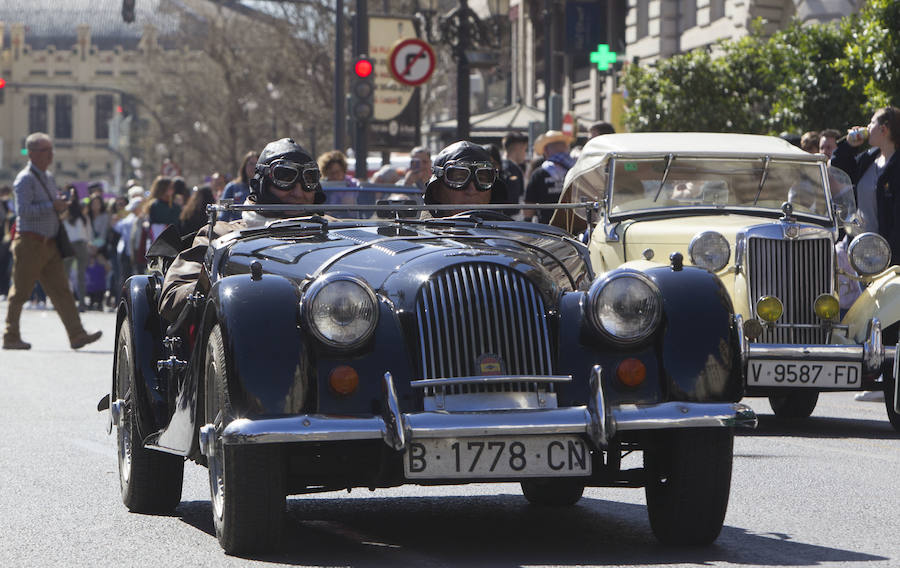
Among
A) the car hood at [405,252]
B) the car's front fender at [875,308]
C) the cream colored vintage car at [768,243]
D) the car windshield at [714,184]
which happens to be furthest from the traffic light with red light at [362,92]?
the car hood at [405,252]

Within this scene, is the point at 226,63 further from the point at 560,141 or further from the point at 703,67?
the point at 560,141

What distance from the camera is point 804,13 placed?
31.0 m

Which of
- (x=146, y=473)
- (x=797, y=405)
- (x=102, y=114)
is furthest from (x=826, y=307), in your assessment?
(x=102, y=114)

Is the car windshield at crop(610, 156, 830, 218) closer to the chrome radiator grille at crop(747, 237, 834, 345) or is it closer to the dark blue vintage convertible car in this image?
the chrome radiator grille at crop(747, 237, 834, 345)

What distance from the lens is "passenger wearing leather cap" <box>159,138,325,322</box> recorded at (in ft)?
25.1

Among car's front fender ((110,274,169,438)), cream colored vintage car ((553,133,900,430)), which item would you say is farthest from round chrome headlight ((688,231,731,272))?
car's front fender ((110,274,169,438))

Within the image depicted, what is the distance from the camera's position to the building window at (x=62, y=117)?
486 feet

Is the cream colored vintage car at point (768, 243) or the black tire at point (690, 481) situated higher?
the cream colored vintage car at point (768, 243)

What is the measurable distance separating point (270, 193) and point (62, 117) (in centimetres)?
14509

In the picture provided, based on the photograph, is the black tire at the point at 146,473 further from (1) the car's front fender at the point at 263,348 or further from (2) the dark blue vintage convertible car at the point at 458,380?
(1) the car's front fender at the point at 263,348

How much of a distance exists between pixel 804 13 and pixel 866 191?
58.8ft

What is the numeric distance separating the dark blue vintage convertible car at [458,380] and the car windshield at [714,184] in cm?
573

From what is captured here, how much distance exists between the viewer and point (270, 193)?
8.04m

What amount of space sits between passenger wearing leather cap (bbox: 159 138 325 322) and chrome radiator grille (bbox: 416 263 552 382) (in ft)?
4.96
